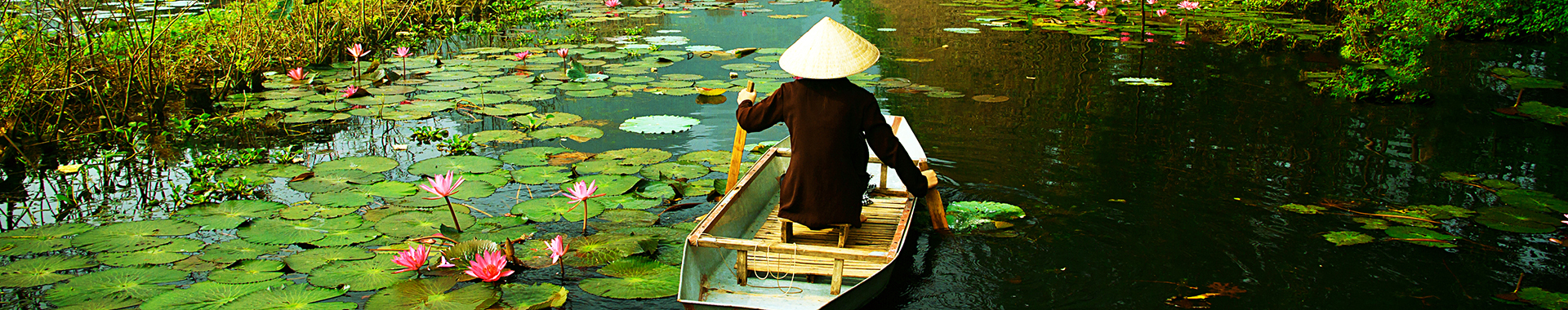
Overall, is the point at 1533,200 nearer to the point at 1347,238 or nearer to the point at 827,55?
the point at 1347,238

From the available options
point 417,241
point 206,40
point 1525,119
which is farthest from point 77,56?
point 1525,119

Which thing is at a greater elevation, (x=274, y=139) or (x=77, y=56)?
(x=77, y=56)

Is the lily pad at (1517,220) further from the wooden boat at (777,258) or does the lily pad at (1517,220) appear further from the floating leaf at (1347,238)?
the wooden boat at (777,258)

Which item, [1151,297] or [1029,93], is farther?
[1029,93]

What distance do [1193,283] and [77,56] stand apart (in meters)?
5.24

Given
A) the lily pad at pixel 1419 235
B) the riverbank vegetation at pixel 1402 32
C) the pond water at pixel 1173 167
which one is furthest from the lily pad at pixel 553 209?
the riverbank vegetation at pixel 1402 32

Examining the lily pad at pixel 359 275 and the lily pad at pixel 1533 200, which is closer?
the lily pad at pixel 359 275

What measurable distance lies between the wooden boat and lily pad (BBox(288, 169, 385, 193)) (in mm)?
1713

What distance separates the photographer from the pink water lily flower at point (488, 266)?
264cm

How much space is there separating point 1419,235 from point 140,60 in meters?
5.63

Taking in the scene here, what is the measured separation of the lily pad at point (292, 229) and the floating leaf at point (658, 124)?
6.23ft

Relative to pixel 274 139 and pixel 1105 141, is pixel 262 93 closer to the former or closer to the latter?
pixel 274 139

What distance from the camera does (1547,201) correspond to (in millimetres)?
3562

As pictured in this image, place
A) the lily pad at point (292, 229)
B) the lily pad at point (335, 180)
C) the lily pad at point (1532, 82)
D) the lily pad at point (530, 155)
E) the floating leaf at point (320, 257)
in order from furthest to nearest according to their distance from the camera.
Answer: the lily pad at point (1532, 82)
the lily pad at point (530, 155)
the lily pad at point (335, 180)
the lily pad at point (292, 229)
the floating leaf at point (320, 257)
